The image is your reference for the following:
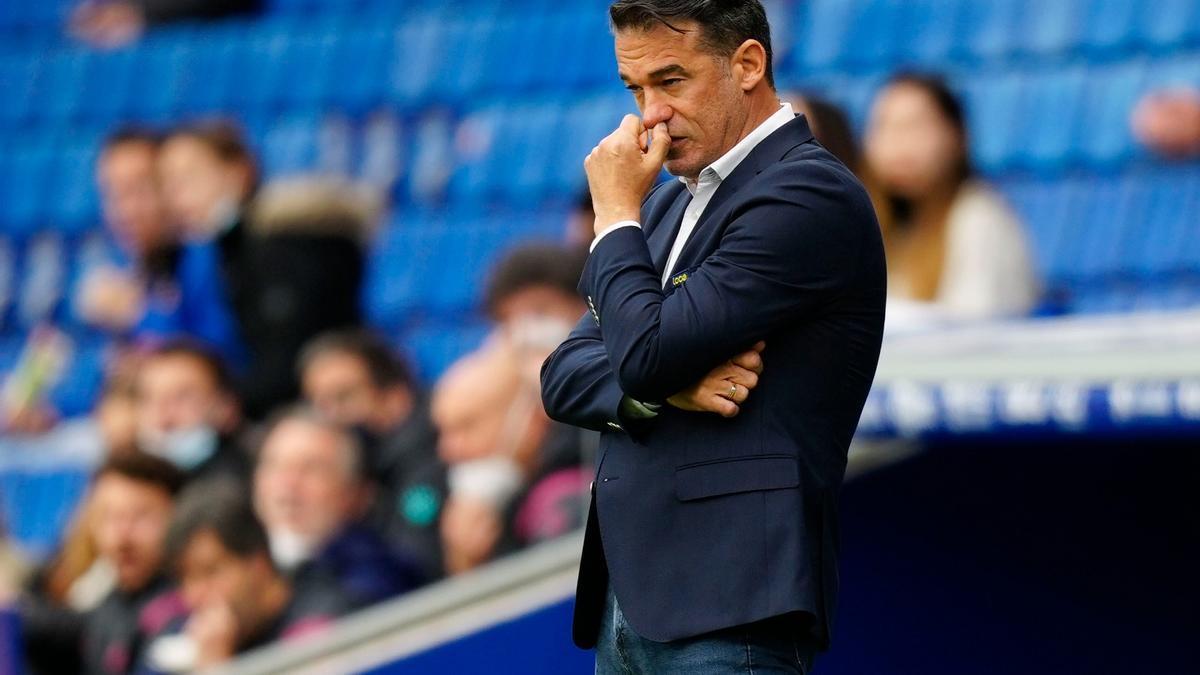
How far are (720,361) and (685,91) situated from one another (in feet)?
1.06

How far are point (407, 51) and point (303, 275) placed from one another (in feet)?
10.5

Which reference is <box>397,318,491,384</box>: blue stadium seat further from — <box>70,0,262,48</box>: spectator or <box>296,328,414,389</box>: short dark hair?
<box>70,0,262,48</box>: spectator

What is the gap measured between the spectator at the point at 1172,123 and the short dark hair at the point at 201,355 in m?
2.89

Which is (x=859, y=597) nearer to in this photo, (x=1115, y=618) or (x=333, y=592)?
(x=1115, y=618)

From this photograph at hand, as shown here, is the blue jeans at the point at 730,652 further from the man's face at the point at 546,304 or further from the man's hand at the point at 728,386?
the man's face at the point at 546,304

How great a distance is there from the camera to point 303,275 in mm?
Result: 5824

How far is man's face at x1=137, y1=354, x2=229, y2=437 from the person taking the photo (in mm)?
5613

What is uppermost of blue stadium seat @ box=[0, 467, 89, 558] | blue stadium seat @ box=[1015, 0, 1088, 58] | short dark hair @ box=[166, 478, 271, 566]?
blue stadium seat @ box=[1015, 0, 1088, 58]

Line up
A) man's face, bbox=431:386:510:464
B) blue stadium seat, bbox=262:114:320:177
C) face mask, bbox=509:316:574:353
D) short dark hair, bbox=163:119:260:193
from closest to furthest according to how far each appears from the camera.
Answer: man's face, bbox=431:386:510:464
face mask, bbox=509:316:574:353
short dark hair, bbox=163:119:260:193
blue stadium seat, bbox=262:114:320:177

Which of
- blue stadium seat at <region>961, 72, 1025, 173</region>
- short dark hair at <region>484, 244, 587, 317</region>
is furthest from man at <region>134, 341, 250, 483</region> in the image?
blue stadium seat at <region>961, 72, 1025, 173</region>

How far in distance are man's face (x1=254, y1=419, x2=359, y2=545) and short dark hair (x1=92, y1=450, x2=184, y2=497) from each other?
24.2 inches

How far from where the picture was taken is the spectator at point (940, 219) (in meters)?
4.34

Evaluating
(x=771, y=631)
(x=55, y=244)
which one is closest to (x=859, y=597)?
(x=771, y=631)

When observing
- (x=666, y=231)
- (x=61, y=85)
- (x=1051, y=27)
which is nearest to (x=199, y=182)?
(x=1051, y=27)
